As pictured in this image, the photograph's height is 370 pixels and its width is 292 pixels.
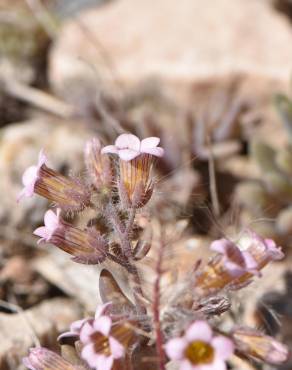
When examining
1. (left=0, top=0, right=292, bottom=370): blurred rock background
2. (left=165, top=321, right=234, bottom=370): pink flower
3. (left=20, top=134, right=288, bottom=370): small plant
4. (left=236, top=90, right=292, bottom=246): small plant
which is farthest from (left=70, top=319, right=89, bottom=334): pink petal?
(left=236, top=90, right=292, bottom=246): small plant

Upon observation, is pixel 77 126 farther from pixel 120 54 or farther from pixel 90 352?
pixel 90 352

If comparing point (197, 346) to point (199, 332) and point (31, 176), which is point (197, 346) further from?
point (31, 176)

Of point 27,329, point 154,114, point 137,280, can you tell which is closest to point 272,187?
point 154,114

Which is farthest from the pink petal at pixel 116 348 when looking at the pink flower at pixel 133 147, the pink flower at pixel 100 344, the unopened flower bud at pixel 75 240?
the pink flower at pixel 133 147

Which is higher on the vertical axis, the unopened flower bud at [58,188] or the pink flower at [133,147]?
the pink flower at [133,147]

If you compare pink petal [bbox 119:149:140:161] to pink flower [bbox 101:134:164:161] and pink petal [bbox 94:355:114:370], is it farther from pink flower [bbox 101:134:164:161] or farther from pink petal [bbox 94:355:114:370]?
pink petal [bbox 94:355:114:370]

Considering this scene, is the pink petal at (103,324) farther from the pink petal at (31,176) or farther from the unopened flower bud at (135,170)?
the pink petal at (31,176)
